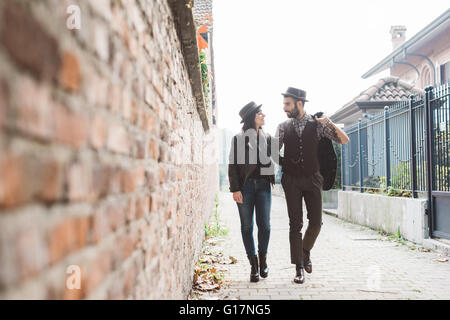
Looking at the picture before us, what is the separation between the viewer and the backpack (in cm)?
452

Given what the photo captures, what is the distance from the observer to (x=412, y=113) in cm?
732

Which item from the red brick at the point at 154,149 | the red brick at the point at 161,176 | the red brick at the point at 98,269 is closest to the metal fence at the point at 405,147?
the red brick at the point at 161,176

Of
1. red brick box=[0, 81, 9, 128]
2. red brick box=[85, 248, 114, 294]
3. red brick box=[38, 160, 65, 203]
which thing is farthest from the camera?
red brick box=[85, 248, 114, 294]

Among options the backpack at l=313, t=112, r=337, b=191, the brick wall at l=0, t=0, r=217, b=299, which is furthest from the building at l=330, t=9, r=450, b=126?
the brick wall at l=0, t=0, r=217, b=299

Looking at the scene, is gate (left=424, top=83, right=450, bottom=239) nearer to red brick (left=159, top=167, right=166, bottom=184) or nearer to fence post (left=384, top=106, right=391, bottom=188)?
fence post (left=384, top=106, right=391, bottom=188)

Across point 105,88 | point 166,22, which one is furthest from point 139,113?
point 166,22

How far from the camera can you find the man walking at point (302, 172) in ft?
14.3

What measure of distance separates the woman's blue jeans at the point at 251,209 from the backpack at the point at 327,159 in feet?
2.32

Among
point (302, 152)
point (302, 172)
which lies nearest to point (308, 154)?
point (302, 152)

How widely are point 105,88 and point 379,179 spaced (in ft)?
30.4

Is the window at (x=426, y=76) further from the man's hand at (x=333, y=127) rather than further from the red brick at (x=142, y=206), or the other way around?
the red brick at (x=142, y=206)

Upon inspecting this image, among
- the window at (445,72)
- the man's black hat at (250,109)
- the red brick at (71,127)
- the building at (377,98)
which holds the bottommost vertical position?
the red brick at (71,127)

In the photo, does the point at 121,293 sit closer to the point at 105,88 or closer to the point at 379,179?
the point at 105,88

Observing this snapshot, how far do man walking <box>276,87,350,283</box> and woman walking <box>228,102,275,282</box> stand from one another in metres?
0.25
